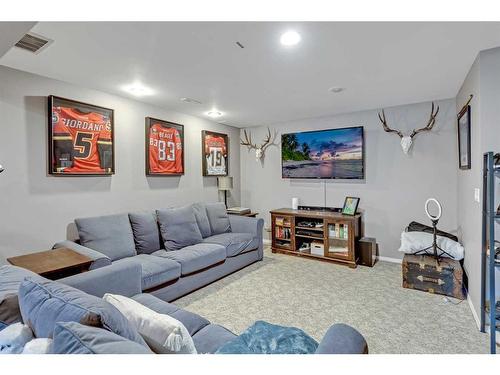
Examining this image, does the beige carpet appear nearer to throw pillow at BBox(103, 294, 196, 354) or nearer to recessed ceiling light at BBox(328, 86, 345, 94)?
throw pillow at BBox(103, 294, 196, 354)

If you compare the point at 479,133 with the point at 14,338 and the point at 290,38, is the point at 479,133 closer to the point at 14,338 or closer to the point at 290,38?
the point at 290,38

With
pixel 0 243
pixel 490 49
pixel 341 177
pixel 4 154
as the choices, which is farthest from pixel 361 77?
pixel 0 243

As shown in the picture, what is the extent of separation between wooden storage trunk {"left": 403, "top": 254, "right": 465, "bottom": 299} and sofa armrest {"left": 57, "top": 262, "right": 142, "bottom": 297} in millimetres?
2929

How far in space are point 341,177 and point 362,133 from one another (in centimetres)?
77

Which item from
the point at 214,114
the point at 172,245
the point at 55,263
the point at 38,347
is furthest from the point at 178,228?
the point at 38,347

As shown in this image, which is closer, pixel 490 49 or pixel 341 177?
pixel 490 49

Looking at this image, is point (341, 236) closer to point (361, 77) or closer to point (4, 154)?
point (361, 77)

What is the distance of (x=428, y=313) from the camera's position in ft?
8.61

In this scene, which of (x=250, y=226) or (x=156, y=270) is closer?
(x=156, y=270)

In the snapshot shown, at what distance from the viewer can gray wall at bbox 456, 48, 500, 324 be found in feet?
7.52

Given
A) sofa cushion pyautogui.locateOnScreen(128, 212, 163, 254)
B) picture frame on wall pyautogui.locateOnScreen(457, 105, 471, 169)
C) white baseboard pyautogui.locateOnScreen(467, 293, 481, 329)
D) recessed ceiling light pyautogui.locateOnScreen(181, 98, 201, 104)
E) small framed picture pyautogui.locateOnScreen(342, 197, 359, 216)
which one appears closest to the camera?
white baseboard pyautogui.locateOnScreen(467, 293, 481, 329)

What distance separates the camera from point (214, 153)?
5.02m

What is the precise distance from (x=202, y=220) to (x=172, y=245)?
28.7 inches

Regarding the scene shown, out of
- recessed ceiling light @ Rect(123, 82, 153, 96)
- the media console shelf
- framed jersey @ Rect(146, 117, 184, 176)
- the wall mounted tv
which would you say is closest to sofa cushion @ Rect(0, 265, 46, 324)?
recessed ceiling light @ Rect(123, 82, 153, 96)
